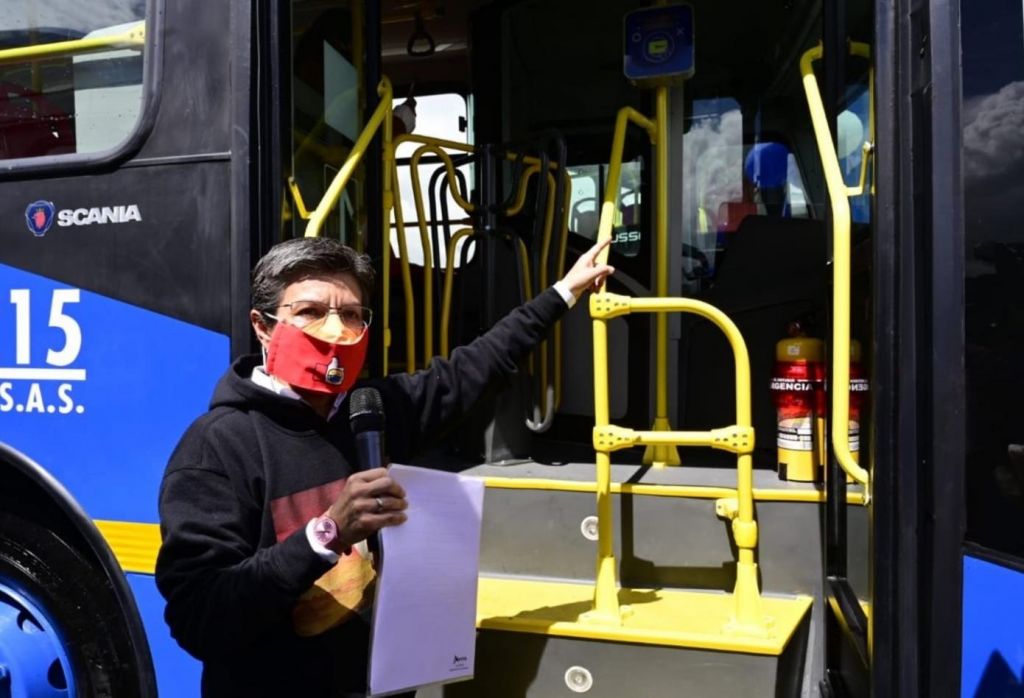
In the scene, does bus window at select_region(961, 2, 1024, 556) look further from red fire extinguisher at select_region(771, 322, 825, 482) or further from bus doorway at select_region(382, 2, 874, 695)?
red fire extinguisher at select_region(771, 322, 825, 482)

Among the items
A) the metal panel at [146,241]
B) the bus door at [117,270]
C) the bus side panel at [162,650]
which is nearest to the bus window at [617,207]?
the bus door at [117,270]

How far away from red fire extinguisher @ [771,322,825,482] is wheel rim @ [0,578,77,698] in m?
1.96

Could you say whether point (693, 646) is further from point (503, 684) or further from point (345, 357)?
point (345, 357)

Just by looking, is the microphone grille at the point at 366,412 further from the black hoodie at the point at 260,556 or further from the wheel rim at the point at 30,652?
the wheel rim at the point at 30,652

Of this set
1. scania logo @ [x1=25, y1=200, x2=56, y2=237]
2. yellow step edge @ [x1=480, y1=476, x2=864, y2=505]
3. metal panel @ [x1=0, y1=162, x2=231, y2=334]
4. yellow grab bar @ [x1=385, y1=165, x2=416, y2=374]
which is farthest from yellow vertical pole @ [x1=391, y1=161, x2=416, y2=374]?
scania logo @ [x1=25, y1=200, x2=56, y2=237]

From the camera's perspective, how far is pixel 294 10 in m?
2.16

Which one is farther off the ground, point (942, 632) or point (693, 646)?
point (942, 632)

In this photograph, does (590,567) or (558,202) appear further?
(558,202)

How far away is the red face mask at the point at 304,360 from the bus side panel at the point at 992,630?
1104mm

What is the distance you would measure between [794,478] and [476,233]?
4.33 ft

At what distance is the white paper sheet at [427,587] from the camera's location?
4.80 ft

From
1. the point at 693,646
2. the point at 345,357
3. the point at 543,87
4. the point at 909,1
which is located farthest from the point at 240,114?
the point at 543,87

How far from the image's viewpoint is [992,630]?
1.35m

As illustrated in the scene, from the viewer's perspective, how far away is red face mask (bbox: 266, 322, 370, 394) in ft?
4.78
